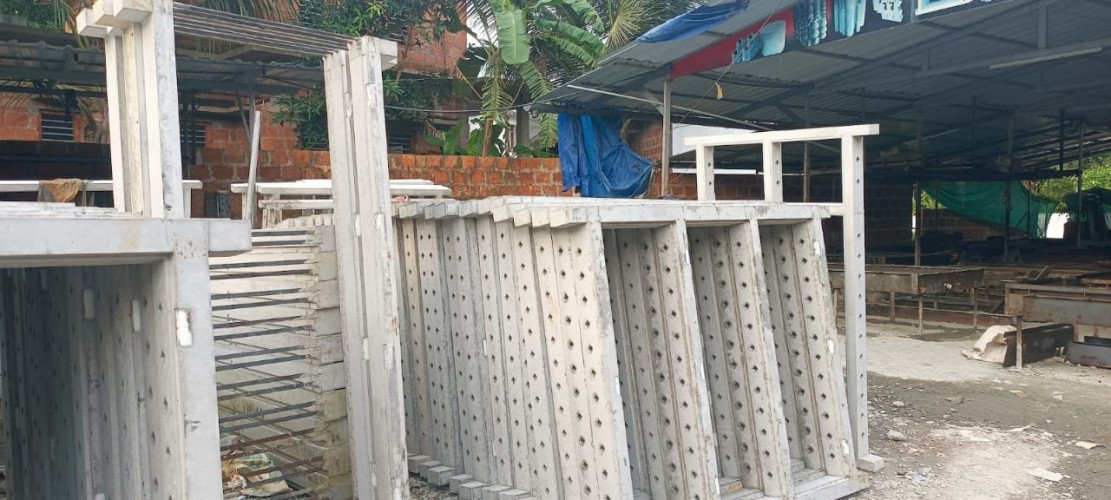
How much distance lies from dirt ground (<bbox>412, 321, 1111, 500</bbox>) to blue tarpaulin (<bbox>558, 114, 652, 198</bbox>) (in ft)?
14.0

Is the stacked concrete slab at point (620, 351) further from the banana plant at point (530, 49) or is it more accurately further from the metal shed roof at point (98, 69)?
the banana plant at point (530, 49)

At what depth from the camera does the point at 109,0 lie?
2980mm

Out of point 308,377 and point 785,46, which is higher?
point 785,46

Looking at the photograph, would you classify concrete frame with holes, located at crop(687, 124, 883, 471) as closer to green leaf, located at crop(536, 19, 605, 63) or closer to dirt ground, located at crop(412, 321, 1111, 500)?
dirt ground, located at crop(412, 321, 1111, 500)

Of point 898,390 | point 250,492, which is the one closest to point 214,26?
point 250,492

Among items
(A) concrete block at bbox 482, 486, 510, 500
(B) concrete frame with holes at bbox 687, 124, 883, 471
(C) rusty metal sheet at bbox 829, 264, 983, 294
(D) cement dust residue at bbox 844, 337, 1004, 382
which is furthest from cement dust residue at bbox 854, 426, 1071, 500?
(C) rusty metal sheet at bbox 829, 264, 983, 294

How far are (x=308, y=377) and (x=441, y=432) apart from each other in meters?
1.03

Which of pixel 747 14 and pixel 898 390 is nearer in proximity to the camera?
pixel 898 390

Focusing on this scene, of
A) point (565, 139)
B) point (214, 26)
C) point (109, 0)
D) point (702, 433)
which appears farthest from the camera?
point (565, 139)

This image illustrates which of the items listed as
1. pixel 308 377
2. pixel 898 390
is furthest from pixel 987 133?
pixel 308 377

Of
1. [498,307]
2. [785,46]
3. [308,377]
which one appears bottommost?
[308,377]

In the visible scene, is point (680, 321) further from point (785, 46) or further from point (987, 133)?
point (987, 133)

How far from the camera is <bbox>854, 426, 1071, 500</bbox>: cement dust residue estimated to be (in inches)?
204

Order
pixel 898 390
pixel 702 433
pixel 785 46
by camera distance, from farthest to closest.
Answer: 1. pixel 785 46
2. pixel 898 390
3. pixel 702 433
